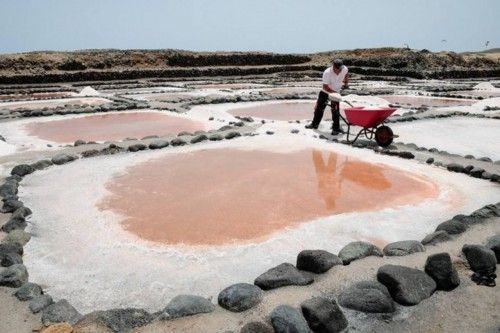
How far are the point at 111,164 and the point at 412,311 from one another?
5014 mm

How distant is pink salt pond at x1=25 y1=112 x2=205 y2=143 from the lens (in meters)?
9.43

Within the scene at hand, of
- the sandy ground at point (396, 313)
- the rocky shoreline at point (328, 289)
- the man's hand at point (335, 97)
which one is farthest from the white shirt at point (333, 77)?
the sandy ground at point (396, 313)

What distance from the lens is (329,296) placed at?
3055 millimetres

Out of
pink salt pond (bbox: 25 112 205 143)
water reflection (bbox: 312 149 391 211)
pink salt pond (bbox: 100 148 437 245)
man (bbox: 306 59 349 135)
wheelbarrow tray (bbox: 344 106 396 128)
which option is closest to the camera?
pink salt pond (bbox: 100 148 437 245)

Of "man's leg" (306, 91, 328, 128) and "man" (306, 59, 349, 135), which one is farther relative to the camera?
"man's leg" (306, 91, 328, 128)

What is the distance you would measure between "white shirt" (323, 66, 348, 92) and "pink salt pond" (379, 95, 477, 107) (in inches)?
267

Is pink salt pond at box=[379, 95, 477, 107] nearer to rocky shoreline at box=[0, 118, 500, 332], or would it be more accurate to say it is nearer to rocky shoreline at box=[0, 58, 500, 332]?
rocky shoreline at box=[0, 58, 500, 332]

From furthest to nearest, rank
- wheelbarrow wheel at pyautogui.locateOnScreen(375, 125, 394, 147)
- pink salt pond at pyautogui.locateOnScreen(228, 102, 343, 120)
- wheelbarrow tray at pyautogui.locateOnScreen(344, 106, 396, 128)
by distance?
pink salt pond at pyautogui.locateOnScreen(228, 102, 343, 120) < wheelbarrow wheel at pyautogui.locateOnScreen(375, 125, 394, 147) < wheelbarrow tray at pyautogui.locateOnScreen(344, 106, 396, 128)

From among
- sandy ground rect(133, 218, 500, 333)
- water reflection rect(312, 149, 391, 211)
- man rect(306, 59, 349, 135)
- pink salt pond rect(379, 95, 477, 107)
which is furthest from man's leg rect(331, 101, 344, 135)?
pink salt pond rect(379, 95, 477, 107)

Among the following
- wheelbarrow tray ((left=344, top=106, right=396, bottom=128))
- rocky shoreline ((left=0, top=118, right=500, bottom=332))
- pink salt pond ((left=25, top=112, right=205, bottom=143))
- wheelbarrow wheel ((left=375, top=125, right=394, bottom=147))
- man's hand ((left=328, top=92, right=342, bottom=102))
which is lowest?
pink salt pond ((left=25, top=112, right=205, bottom=143))

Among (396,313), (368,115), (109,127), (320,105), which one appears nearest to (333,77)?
(320,105)

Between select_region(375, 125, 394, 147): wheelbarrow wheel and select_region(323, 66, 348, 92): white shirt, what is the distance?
1.65m

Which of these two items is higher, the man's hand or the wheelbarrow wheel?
the man's hand

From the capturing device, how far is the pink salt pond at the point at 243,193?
441 cm
